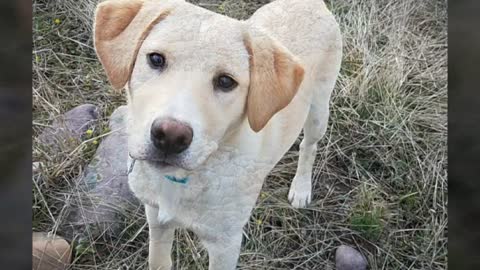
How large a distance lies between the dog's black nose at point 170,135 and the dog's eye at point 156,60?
112 mm

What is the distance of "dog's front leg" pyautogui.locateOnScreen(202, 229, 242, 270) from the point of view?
1309mm

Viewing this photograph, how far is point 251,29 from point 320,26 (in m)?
0.24

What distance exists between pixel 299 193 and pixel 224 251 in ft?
0.68

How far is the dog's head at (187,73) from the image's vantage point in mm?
1064

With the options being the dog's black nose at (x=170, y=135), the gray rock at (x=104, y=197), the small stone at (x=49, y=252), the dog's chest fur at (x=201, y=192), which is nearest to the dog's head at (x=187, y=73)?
the dog's black nose at (x=170, y=135)

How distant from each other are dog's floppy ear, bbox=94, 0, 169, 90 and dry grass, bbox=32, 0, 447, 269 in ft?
0.79

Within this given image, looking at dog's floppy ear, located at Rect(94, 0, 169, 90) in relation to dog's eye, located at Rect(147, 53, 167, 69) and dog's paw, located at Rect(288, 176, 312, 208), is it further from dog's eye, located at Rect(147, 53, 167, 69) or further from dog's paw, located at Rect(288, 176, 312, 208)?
dog's paw, located at Rect(288, 176, 312, 208)

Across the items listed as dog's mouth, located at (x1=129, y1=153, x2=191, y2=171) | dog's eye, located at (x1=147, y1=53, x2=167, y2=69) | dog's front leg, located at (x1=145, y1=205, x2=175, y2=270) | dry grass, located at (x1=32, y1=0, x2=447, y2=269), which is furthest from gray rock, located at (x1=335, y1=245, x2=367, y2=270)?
dog's eye, located at (x1=147, y1=53, x2=167, y2=69)

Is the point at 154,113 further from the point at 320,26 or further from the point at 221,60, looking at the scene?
the point at 320,26

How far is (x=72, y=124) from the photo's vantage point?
1380 millimetres

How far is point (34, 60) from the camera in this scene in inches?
52.9

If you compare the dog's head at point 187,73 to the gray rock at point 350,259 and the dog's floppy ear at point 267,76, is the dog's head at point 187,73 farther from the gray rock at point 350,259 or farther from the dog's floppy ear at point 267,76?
the gray rock at point 350,259

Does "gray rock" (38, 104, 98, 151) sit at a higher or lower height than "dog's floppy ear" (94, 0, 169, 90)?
lower
